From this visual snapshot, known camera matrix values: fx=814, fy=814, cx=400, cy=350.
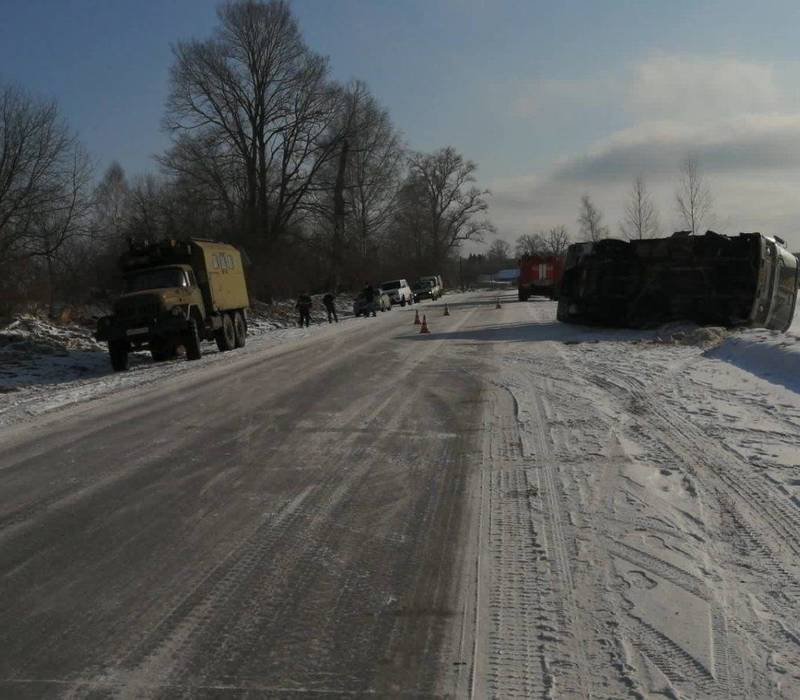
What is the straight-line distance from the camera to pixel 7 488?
282 inches

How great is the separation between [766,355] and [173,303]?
42.4ft

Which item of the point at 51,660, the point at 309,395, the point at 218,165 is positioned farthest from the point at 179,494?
the point at 218,165

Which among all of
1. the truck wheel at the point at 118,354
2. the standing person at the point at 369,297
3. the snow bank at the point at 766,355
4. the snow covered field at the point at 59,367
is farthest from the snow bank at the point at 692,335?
the standing person at the point at 369,297

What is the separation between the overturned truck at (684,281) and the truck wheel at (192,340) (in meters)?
→ 11.1

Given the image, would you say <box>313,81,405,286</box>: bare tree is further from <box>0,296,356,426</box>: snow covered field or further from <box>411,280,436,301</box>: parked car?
<box>0,296,356,426</box>: snow covered field

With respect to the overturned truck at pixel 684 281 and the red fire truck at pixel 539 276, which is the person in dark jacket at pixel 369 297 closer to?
the red fire truck at pixel 539 276

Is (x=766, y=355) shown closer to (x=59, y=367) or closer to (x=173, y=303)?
(x=173, y=303)

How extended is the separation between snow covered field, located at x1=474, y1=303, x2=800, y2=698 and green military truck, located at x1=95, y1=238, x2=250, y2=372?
1073cm

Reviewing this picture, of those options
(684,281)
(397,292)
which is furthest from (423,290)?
(684,281)

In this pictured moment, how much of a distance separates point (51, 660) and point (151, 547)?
5.13ft

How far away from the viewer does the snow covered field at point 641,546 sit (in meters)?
3.62

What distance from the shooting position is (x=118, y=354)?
18625mm

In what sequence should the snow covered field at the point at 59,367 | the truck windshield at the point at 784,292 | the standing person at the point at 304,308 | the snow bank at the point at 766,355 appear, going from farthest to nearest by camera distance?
the standing person at the point at 304,308
the truck windshield at the point at 784,292
the snow covered field at the point at 59,367
the snow bank at the point at 766,355

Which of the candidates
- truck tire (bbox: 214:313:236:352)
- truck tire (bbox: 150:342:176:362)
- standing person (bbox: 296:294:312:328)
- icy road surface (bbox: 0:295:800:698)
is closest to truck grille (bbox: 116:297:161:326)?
truck tire (bbox: 150:342:176:362)
